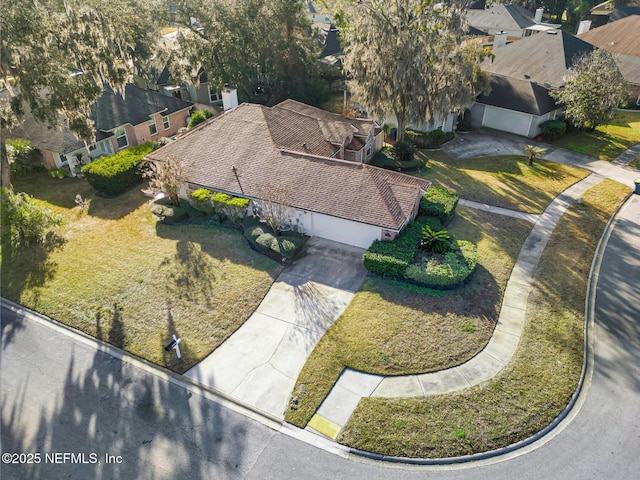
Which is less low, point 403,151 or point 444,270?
point 403,151

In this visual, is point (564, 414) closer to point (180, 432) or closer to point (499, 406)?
point (499, 406)

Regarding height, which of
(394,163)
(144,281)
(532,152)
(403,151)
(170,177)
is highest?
(170,177)

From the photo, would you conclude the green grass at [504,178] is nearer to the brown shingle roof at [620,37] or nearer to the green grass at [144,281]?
the green grass at [144,281]

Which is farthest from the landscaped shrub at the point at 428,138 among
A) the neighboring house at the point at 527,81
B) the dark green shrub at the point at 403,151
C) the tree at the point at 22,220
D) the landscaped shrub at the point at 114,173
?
the tree at the point at 22,220

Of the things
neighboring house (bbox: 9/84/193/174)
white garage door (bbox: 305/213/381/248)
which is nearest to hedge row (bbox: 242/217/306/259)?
white garage door (bbox: 305/213/381/248)

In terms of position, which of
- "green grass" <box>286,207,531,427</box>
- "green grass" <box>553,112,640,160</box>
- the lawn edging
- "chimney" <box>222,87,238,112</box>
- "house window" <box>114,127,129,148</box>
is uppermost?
"chimney" <box>222,87,238,112</box>

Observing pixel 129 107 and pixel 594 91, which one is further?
pixel 594 91

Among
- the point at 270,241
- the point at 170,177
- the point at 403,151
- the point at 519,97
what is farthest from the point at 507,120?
the point at 170,177

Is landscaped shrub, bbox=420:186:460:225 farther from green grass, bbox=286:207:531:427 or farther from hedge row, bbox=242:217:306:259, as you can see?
hedge row, bbox=242:217:306:259
